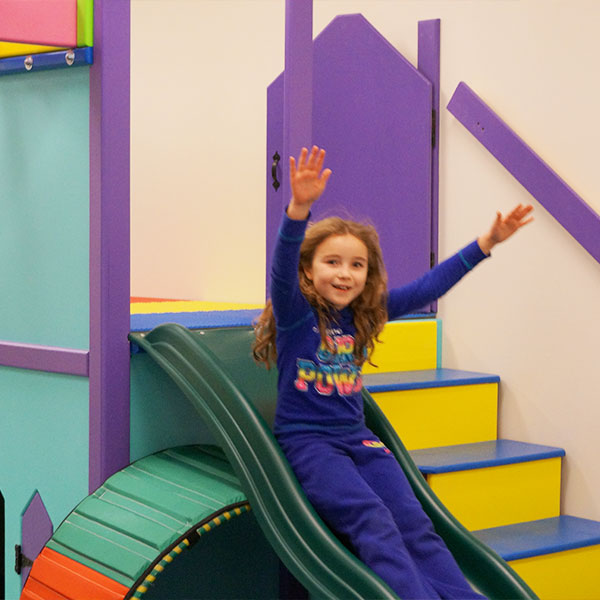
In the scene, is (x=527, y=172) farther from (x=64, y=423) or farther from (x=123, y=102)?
(x=64, y=423)

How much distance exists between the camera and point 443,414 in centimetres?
371

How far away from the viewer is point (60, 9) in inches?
116

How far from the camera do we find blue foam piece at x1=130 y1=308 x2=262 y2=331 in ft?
10.5

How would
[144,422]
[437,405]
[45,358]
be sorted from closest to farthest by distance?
[144,422] < [45,358] < [437,405]

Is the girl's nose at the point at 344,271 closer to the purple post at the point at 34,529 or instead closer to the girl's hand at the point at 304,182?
the girl's hand at the point at 304,182

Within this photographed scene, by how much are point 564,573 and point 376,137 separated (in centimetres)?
202

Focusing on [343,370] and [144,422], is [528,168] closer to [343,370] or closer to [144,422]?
[343,370]

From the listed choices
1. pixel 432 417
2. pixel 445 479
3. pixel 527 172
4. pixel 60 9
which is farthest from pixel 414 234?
pixel 60 9

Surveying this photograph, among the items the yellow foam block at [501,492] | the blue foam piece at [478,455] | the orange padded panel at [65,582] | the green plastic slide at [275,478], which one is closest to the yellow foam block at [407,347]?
the blue foam piece at [478,455]

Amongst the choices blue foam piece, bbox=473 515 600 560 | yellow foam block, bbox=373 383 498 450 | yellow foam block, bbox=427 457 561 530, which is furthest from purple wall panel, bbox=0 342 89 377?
blue foam piece, bbox=473 515 600 560

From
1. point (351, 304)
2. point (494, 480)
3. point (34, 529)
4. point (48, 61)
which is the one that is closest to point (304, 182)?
point (351, 304)

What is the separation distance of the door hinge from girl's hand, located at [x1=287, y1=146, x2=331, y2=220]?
165 cm

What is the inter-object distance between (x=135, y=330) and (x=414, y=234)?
1605 mm

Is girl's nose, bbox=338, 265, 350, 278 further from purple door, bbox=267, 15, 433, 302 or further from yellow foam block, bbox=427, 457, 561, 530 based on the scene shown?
purple door, bbox=267, 15, 433, 302
